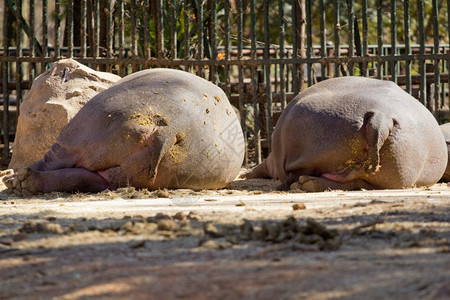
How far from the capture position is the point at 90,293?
8.68ft

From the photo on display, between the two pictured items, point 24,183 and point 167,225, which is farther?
point 24,183

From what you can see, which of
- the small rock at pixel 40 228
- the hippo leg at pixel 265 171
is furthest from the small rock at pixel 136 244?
the hippo leg at pixel 265 171

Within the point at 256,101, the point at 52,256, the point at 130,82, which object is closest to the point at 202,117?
the point at 130,82

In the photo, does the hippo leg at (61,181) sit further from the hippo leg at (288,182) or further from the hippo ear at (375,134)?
the hippo ear at (375,134)

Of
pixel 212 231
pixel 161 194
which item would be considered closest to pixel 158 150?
pixel 161 194

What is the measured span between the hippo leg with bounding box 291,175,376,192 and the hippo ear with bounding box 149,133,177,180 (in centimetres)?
114

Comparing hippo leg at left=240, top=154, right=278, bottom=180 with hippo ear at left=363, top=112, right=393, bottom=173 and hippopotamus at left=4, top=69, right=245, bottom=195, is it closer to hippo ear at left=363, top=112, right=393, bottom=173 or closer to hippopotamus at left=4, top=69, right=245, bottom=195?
hippopotamus at left=4, top=69, right=245, bottom=195

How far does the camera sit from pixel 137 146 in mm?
5980

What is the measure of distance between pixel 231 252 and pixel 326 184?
9.93ft

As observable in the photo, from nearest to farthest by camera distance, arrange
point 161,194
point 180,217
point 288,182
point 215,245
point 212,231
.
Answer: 1. point 215,245
2. point 212,231
3. point 180,217
4. point 161,194
5. point 288,182

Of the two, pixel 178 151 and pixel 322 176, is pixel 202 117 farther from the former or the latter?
pixel 322 176

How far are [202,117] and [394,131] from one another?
154 centimetres

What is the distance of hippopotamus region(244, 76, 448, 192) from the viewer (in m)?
6.01

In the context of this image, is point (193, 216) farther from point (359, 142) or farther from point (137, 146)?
point (359, 142)
